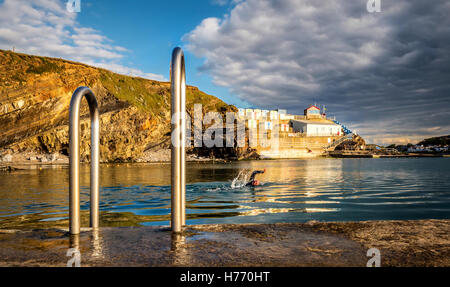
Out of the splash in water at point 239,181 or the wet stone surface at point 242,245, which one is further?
the splash in water at point 239,181

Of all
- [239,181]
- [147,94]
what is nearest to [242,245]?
[239,181]

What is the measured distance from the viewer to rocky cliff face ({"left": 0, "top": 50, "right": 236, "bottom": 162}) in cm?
5362

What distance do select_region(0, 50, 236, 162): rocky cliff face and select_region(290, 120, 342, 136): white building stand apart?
6256 cm

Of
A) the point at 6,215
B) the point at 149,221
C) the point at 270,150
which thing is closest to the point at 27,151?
the point at 6,215

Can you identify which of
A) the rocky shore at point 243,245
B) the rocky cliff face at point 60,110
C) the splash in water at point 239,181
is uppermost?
the rocky cliff face at point 60,110

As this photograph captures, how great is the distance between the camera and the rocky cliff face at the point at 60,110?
53625 millimetres

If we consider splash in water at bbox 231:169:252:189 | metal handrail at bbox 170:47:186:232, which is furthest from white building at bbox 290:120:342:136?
metal handrail at bbox 170:47:186:232

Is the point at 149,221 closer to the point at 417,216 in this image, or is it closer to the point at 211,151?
the point at 417,216

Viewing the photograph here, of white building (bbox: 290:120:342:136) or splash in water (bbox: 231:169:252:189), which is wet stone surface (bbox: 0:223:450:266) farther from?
white building (bbox: 290:120:342:136)

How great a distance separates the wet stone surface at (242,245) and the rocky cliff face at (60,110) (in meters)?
55.8

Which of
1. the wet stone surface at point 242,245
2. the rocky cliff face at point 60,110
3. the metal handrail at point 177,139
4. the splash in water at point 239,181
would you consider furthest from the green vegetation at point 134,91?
the wet stone surface at point 242,245

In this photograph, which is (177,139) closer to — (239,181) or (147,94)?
(239,181)

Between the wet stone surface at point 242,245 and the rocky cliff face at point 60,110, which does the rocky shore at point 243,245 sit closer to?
the wet stone surface at point 242,245
